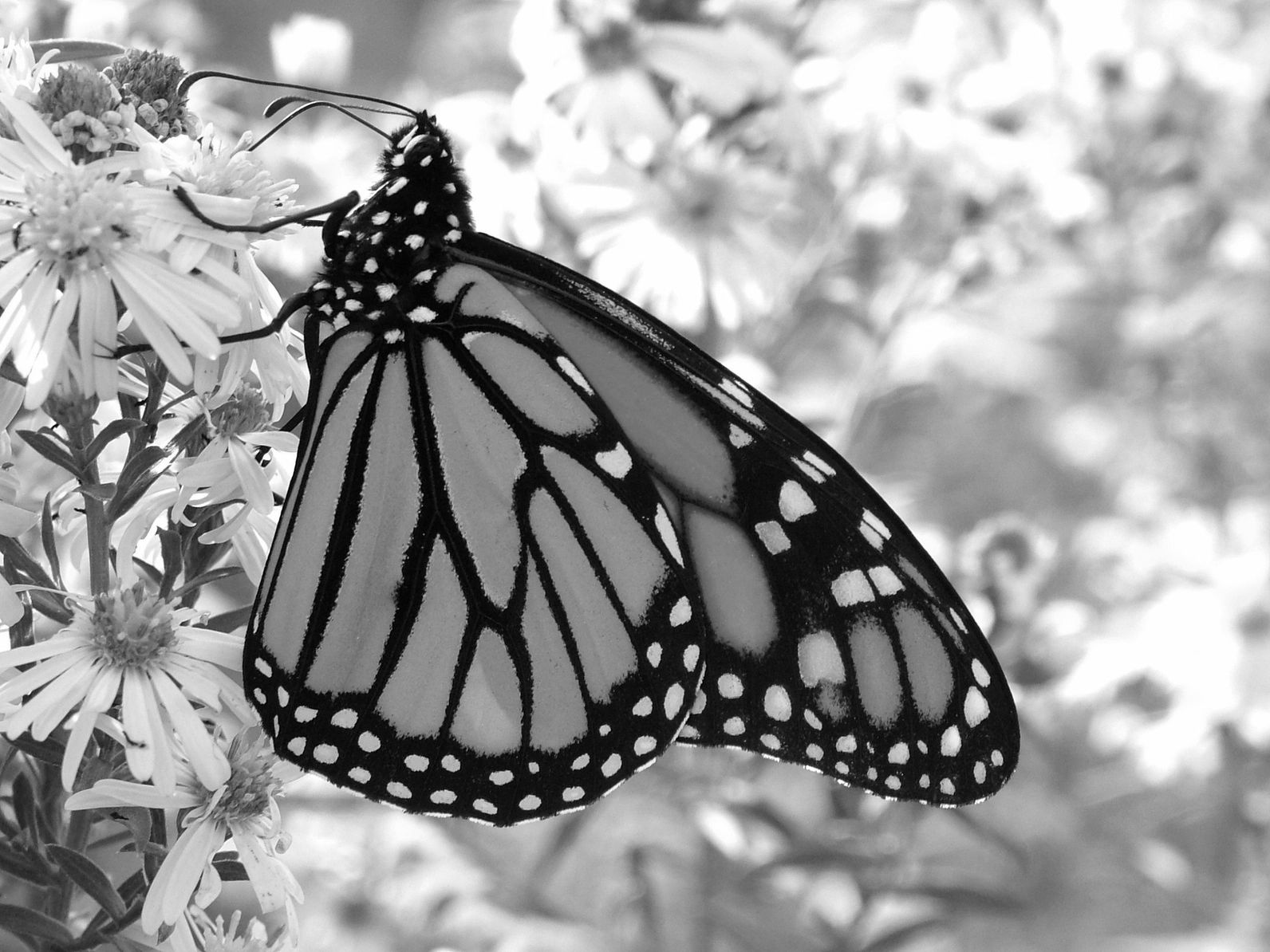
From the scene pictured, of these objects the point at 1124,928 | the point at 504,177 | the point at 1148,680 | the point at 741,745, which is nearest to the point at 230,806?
the point at 741,745

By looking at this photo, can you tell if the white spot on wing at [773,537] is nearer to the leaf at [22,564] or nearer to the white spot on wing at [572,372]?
the white spot on wing at [572,372]

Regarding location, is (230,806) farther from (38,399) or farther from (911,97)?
(911,97)

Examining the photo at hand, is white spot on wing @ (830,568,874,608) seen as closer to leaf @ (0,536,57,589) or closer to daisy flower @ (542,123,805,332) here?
leaf @ (0,536,57,589)

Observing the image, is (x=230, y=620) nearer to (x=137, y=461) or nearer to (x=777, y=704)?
(x=137, y=461)

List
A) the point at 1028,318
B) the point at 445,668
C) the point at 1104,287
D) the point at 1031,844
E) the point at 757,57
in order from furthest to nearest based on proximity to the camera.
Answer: the point at 1028,318 → the point at 1104,287 → the point at 1031,844 → the point at 757,57 → the point at 445,668

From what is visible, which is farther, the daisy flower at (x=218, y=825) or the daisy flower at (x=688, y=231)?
the daisy flower at (x=688, y=231)

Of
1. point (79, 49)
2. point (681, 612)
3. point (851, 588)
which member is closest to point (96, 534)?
point (79, 49)

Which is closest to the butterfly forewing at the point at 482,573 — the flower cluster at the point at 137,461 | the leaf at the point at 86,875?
the flower cluster at the point at 137,461
